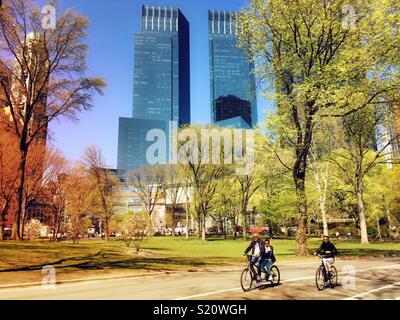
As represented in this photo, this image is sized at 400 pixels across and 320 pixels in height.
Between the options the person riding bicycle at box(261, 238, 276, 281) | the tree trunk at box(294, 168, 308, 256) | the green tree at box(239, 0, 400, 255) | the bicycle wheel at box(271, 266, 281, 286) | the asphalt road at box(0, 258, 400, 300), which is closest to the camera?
the asphalt road at box(0, 258, 400, 300)

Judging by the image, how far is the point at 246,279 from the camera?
38.0 ft

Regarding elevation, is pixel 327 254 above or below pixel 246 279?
above

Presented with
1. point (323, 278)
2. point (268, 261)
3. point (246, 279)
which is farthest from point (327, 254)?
point (246, 279)

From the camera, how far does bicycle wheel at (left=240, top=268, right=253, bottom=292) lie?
11383mm

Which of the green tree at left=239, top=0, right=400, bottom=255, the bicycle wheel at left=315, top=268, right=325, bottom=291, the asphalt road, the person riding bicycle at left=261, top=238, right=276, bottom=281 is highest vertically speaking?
the green tree at left=239, top=0, right=400, bottom=255

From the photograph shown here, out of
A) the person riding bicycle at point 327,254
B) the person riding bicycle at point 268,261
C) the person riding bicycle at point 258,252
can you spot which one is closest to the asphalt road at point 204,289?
the person riding bicycle at point 268,261

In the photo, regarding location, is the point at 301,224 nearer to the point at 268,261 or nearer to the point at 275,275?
the point at 275,275

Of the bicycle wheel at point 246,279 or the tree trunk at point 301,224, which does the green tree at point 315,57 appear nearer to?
the tree trunk at point 301,224

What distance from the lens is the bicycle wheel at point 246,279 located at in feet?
37.3

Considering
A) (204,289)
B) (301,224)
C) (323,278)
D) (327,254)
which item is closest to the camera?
(204,289)

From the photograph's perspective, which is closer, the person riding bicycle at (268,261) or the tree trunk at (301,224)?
the person riding bicycle at (268,261)

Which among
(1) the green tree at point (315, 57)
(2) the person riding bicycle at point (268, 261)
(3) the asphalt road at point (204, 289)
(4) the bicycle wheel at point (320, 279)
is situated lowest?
(3) the asphalt road at point (204, 289)

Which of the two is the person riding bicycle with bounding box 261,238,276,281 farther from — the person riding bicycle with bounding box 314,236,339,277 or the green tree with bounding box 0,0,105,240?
the green tree with bounding box 0,0,105,240

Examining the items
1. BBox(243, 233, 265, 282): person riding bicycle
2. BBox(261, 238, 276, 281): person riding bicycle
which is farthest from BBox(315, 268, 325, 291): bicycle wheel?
BBox(243, 233, 265, 282): person riding bicycle
